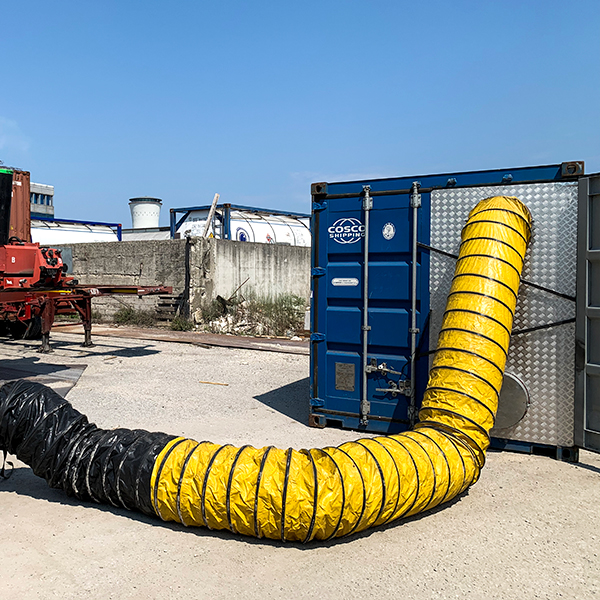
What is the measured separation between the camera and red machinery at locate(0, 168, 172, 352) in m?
11.0

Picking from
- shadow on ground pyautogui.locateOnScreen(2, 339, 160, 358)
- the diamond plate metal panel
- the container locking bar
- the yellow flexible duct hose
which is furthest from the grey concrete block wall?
the yellow flexible duct hose

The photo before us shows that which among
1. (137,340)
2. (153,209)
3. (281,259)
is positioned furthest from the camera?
(153,209)

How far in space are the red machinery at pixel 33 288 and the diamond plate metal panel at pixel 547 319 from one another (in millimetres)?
7675

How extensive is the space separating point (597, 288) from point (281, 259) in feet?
48.1

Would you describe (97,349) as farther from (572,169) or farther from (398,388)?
(572,169)

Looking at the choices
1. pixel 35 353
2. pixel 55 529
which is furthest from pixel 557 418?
pixel 35 353

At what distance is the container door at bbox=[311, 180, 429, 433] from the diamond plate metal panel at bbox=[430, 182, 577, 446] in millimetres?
937

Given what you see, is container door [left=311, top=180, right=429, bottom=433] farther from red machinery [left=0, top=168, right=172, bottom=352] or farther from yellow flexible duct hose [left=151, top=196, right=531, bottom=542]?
red machinery [left=0, top=168, right=172, bottom=352]

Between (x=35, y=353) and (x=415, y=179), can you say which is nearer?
(x=415, y=179)

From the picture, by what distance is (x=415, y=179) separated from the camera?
19.5 ft

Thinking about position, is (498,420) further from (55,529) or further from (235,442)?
(55,529)

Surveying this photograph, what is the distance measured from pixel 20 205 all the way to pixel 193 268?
4684 millimetres

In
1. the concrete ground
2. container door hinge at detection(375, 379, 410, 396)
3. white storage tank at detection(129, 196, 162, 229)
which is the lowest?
the concrete ground

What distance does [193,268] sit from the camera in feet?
54.2
